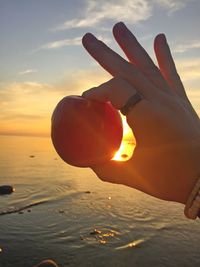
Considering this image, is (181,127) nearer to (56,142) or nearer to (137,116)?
(137,116)

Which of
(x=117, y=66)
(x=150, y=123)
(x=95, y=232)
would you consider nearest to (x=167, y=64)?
(x=117, y=66)

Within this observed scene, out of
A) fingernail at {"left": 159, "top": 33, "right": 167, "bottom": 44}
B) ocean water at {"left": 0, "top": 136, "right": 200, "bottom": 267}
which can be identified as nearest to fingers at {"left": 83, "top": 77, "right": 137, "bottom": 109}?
fingernail at {"left": 159, "top": 33, "right": 167, "bottom": 44}

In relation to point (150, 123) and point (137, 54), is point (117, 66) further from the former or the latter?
point (150, 123)

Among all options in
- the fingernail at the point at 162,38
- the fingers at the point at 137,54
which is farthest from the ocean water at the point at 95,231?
the fingers at the point at 137,54

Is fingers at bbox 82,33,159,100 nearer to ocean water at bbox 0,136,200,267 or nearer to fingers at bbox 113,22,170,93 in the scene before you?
fingers at bbox 113,22,170,93

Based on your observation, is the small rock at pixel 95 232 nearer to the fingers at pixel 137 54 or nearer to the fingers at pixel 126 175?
the fingers at pixel 126 175
